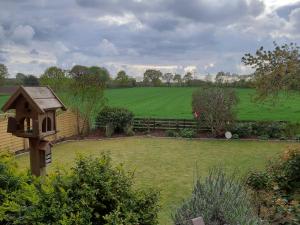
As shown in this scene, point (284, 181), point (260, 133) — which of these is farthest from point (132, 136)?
point (284, 181)

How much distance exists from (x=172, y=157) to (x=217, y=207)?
9251mm

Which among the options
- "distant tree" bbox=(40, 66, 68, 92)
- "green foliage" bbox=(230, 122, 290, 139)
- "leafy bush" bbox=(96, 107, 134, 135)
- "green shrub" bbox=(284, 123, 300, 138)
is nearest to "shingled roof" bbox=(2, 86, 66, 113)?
"leafy bush" bbox=(96, 107, 134, 135)

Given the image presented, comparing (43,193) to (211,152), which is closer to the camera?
(43,193)

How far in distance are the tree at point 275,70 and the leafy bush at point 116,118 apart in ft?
26.2

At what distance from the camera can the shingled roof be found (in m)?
4.75

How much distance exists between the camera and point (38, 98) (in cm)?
491

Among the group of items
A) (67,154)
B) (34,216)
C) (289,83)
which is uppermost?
(289,83)

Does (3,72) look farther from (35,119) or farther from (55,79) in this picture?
(35,119)

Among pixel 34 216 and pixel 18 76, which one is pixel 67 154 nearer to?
pixel 34 216

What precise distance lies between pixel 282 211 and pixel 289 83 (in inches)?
287

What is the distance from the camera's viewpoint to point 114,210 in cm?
319

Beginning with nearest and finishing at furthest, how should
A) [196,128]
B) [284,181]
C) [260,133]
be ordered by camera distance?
1. [284,181]
2. [260,133]
3. [196,128]

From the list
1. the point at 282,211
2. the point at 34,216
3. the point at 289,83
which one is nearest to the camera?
the point at 34,216

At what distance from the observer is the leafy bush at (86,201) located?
10.3 feet
